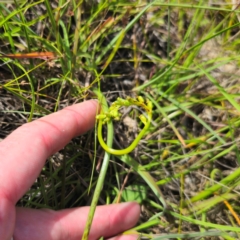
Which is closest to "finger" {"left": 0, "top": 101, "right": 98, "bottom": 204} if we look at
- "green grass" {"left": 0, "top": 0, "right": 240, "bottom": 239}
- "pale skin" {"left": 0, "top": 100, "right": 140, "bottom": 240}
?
"pale skin" {"left": 0, "top": 100, "right": 140, "bottom": 240}

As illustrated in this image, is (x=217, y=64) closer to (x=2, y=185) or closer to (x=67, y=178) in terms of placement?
(x=67, y=178)

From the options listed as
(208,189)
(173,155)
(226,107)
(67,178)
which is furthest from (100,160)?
(226,107)

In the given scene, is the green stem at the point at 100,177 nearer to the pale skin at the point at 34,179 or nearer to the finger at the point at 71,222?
the pale skin at the point at 34,179

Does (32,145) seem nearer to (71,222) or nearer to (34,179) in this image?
(34,179)

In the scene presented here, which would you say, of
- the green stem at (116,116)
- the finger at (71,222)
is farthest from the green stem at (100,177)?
the finger at (71,222)

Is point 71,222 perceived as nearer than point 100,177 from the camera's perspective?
No

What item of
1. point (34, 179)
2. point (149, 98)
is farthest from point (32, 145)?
point (149, 98)

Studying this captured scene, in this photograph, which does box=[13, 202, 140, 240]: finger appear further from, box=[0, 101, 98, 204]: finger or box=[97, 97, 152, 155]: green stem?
box=[97, 97, 152, 155]: green stem
